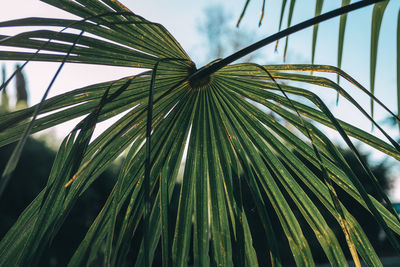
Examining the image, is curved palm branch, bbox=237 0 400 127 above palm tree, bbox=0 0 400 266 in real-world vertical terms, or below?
above

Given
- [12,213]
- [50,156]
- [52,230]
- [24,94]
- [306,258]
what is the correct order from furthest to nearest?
1. [24,94]
2. [50,156]
3. [12,213]
4. [306,258]
5. [52,230]

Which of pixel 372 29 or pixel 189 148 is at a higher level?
pixel 372 29

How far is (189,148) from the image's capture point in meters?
0.82

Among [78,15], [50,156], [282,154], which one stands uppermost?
[78,15]

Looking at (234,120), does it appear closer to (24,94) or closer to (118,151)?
(118,151)

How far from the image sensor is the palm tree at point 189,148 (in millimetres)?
625

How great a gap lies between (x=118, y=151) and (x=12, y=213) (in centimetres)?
445

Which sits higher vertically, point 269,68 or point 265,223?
point 269,68

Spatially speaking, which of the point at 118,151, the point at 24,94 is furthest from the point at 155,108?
the point at 24,94

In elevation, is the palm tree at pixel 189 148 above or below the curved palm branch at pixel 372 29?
below

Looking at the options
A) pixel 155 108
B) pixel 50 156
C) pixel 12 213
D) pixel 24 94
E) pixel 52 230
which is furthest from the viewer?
pixel 24 94

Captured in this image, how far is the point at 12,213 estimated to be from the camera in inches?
173

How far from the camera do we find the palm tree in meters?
0.63

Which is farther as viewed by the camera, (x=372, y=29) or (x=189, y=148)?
(x=189, y=148)
